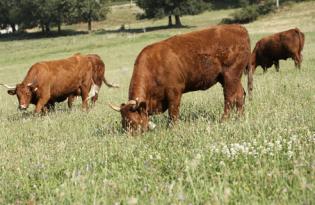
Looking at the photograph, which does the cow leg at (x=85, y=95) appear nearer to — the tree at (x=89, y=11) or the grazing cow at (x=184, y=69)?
the grazing cow at (x=184, y=69)

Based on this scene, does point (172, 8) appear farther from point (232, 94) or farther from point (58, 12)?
point (232, 94)

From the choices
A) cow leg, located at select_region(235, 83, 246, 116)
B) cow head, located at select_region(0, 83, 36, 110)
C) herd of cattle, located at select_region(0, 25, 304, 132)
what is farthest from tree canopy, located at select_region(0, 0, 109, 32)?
cow leg, located at select_region(235, 83, 246, 116)

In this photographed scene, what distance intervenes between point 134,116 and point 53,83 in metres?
6.07

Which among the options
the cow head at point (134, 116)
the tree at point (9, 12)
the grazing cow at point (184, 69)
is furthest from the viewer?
the tree at point (9, 12)

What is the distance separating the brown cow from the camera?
12391 millimetres

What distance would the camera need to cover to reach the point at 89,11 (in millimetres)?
79875

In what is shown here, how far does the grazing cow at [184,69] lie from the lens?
804 cm

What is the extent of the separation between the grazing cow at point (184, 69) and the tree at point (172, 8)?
A: 2449 inches

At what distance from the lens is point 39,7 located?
3219 inches

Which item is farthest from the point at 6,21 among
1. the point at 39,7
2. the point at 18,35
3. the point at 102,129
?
the point at 102,129

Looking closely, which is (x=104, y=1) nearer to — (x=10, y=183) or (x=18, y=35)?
(x=18, y=35)

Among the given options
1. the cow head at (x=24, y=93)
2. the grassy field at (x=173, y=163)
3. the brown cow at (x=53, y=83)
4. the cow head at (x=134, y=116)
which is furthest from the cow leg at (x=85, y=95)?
the cow head at (x=134, y=116)

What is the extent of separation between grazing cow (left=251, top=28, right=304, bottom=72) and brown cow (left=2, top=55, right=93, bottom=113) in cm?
755

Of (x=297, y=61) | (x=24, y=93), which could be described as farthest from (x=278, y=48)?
(x=24, y=93)
